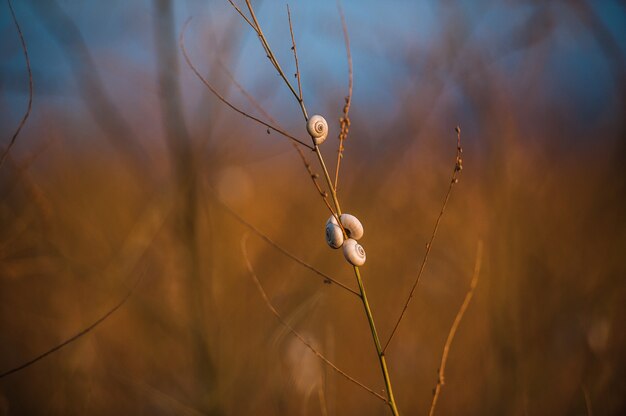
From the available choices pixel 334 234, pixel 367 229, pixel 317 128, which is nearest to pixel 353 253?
pixel 334 234

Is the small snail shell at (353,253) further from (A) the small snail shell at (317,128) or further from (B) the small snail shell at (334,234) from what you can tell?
(A) the small snail shell at (317,128)

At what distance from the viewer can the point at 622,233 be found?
63.9 inches

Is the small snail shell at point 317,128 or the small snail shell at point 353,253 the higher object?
the small snail shell at point 317,128

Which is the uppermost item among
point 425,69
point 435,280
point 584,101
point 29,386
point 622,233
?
point 584,101

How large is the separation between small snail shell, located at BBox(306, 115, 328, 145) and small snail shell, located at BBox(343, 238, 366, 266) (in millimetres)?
177

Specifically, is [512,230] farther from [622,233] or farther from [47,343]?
[47,343]

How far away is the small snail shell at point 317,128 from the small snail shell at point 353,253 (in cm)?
18

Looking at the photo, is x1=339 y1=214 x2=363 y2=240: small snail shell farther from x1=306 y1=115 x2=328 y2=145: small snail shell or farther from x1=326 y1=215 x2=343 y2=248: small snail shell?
x1=306 y1=115 x2=328 y2=145: small snail shell

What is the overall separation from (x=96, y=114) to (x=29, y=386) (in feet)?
6.59

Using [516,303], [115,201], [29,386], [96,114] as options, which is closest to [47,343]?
[29,386]

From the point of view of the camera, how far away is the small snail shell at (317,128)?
2.22 feet

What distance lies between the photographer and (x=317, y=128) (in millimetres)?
687

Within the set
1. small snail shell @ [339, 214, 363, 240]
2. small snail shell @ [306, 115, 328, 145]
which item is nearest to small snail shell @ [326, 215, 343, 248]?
small snail shell @ [339, 214, 363, 240]

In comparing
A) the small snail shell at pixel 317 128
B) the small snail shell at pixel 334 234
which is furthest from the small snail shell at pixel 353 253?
the small snail shell at pixel 317 128
